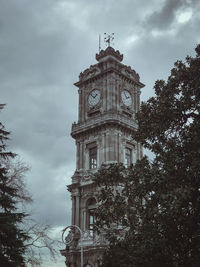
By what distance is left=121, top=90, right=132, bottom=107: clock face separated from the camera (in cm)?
4851

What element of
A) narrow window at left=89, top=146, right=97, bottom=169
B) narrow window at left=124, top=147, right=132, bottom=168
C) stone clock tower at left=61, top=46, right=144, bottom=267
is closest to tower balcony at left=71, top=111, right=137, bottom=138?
stone clock tower at left=61, top=46, right=144, bottom=267

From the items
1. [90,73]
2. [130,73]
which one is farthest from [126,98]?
[90,73]

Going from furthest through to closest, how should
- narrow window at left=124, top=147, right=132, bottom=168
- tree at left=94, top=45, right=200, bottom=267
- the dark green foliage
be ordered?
narrow window at left=124, top=147, right=132, bottom=168, the dark green foliage, tree at left=94, top=45, right=200, bottom=267

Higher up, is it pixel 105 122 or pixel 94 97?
pixel 94 97

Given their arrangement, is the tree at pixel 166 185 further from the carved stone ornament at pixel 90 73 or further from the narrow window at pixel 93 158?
the carved stone ornament at pixel 90 73

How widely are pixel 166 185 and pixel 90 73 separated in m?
33.5

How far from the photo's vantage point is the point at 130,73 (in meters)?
50.2

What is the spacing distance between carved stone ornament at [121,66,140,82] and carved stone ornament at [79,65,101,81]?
9.93 feet

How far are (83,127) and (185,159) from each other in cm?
2910

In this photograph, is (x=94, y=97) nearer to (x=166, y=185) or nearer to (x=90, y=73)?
(x=90, y=73)

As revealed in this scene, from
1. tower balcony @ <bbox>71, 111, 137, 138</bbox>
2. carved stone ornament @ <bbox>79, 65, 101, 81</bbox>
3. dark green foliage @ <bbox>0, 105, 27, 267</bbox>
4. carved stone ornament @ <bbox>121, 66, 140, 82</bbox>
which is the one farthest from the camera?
carved stone ornament @ <bbox>121, 66, 140, 82</bbox>

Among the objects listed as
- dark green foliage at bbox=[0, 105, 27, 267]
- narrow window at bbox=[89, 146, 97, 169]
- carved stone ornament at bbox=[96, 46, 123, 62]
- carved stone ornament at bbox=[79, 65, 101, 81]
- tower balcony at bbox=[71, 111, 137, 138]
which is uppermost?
carved stone ornament at bbox=[96, 46, 123, 62]

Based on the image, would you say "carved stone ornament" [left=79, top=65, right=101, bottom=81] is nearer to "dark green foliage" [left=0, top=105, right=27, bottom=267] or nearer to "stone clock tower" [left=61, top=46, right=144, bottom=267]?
"stone clock tower" [left=61, top=46, right=144, bottom=267]

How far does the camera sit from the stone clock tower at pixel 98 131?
43109 millimetres
